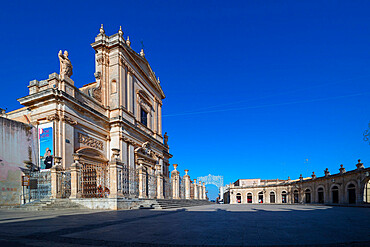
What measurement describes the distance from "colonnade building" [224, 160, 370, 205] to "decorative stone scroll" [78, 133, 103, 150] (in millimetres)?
23062

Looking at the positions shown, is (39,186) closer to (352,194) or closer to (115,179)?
(115,179)

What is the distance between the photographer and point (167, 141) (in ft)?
107

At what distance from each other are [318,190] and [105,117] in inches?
1166

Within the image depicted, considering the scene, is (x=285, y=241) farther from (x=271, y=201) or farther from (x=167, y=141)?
→ (x=271, y=201)

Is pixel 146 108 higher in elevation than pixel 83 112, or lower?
higher

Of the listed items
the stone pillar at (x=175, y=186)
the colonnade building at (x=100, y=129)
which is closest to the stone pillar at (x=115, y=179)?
the colonnade building at (x=100, y=129)

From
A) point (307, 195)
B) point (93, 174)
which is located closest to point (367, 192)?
point (307, 195)

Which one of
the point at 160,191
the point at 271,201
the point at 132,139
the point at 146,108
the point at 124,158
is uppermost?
the point at 146,108

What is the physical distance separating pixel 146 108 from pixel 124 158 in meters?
7.81

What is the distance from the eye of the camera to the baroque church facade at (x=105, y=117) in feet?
49.3

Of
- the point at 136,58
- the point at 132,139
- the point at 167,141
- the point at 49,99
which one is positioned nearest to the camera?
the point at 49,99

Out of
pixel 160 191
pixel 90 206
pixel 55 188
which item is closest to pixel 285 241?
pixel 90 206

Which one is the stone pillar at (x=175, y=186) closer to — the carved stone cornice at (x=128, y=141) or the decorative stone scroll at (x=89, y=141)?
the carved stone cornice at (x=128, y=141)

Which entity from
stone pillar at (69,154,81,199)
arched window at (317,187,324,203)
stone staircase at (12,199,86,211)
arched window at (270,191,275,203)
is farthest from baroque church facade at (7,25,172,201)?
arched window at (270,191,275,203)
